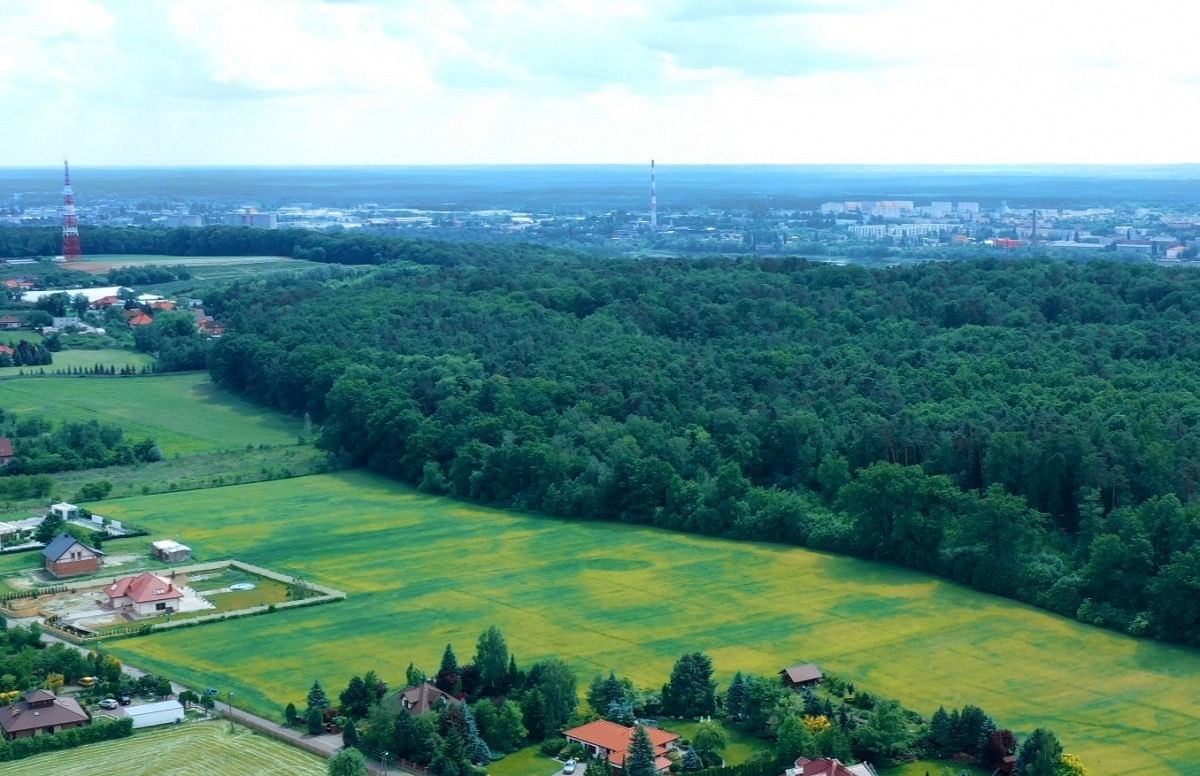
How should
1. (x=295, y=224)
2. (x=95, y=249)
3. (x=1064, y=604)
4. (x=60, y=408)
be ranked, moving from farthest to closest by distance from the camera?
(x=295, y=224), (x=95, y=249), (x=60, y=408), (x=1064, y=604)

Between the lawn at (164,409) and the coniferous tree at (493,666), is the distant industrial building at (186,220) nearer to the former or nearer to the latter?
the lawn at (164,409)

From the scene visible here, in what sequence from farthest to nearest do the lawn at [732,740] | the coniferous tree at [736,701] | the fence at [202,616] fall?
the fence at [202,616]
the coniferous tree at [736,701]
the lawn at [732,740]

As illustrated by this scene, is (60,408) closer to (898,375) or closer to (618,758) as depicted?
(898,375)

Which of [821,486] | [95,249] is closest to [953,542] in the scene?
[821,486]

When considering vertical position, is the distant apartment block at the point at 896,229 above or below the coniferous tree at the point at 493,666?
above

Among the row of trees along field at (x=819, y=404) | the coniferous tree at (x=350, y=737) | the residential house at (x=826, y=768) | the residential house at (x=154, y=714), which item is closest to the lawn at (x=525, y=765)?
the coniferous tree at (x=350, y=737)

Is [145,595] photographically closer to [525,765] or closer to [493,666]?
[493,666]
